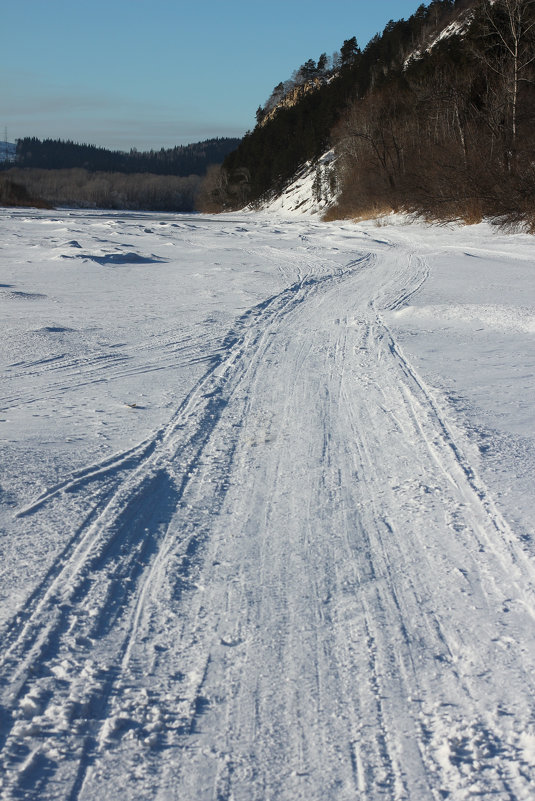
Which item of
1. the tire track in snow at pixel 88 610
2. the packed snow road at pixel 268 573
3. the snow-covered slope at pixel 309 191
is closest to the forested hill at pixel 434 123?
the snow-covered slope at pixel 309 191

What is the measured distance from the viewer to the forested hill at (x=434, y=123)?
24.8m

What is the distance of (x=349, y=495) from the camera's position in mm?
3824

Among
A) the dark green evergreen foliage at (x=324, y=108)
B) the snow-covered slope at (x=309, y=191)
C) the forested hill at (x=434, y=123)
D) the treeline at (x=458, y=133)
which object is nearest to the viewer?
the treeline at (x=458, y=133)

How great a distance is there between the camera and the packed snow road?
2029 millimetres

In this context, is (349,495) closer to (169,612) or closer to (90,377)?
(169,612)

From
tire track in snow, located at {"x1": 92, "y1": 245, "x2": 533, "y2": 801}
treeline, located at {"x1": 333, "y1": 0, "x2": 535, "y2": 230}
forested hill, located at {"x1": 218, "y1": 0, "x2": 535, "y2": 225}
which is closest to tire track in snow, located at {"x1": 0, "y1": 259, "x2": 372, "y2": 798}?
tire track in snow, located at {"x1": 92, "y1": 245, "x2": 533, "y2": 801}

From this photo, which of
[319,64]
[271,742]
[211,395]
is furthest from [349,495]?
[319,64]

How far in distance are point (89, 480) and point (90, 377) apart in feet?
8.15

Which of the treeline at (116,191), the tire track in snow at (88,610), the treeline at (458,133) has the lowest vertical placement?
the tire track in snow at (88,610)

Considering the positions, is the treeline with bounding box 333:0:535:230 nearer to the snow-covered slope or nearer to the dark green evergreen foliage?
the snow-covered slope

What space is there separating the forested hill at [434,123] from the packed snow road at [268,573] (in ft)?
62.3

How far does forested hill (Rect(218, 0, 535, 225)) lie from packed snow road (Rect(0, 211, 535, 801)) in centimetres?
1898

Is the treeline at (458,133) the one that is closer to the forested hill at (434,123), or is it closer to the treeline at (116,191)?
the forested hill at (434,123)

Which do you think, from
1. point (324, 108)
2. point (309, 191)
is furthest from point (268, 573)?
point (324, 108)
